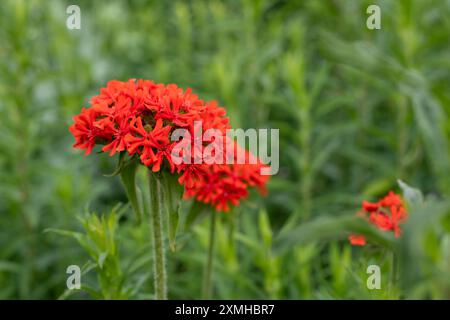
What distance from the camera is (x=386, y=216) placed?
163 cm

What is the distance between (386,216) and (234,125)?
3.99 feet

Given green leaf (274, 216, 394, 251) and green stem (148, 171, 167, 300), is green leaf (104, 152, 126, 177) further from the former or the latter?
green leaf (274, 216, 394, 251)

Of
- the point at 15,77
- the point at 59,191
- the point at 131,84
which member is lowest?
the point at 59,191

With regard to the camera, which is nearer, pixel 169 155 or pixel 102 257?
pixel 169 155

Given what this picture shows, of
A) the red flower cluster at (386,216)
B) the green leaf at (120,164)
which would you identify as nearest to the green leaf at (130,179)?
the green leaf at (120,164)

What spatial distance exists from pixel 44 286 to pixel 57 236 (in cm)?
21

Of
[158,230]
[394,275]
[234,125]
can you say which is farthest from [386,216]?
[234,125]

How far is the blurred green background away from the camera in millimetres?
2057

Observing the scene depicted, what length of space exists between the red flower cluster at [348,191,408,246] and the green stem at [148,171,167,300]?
1.43 feet

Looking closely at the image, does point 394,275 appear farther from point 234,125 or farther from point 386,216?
point 234,125

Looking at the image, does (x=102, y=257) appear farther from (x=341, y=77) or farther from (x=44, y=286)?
(x=341, y=77)

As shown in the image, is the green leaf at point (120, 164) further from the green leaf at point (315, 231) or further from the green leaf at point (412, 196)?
the green leaf at point (412, 196)

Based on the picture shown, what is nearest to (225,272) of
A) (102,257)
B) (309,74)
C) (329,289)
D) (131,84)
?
(329,289)
